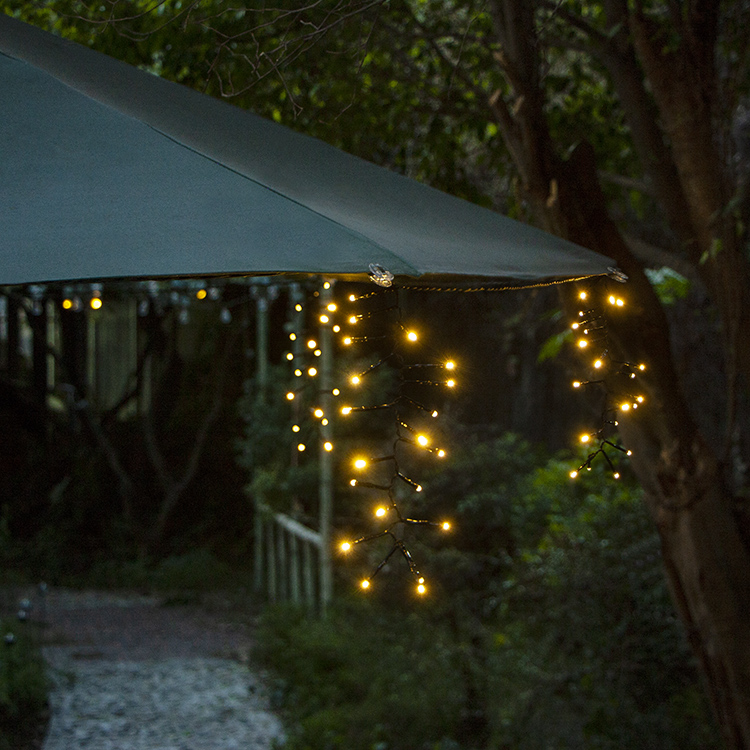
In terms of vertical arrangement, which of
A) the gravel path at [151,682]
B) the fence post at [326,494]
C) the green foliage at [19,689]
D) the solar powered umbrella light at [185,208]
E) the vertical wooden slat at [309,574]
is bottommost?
the gravel path at [151,682]

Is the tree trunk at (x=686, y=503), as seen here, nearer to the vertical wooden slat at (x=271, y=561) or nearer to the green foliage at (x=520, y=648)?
the green foliage at (x=520, y=648)

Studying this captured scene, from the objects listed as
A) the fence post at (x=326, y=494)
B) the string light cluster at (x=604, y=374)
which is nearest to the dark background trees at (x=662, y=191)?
the string light cluster at (x=604, y=374)

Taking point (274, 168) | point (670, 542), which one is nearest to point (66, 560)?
point (670, 542)

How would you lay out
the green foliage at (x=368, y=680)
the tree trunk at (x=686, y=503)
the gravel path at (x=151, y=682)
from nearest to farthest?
the tree trunk at (x=686, y=503) → the green foliage at (x=368, y=680) → the gravel path at (x=151, y=682)

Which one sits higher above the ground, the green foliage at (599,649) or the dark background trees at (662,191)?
the dark background trees at (662,191)

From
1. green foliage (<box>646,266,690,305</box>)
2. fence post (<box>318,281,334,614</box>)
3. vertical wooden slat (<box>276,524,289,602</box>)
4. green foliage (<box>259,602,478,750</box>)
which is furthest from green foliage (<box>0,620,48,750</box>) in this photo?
green foliage (<box>646,266,690,305</box>)

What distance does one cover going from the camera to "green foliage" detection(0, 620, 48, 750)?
4.16m

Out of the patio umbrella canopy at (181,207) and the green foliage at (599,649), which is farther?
the green foliage at (599,649)

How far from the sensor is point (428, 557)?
4902 mm

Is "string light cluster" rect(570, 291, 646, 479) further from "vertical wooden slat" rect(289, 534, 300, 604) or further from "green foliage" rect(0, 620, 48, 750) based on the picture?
Answer: "vertical wooden slat" rect(289, 534, 300, 604)

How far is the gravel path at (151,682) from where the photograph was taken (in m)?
4.28

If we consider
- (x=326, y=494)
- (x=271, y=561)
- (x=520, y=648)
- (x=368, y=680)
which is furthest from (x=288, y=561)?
(x=520, y=648)

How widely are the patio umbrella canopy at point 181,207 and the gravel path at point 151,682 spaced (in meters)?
3.05

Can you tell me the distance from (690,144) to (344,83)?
168 cm
